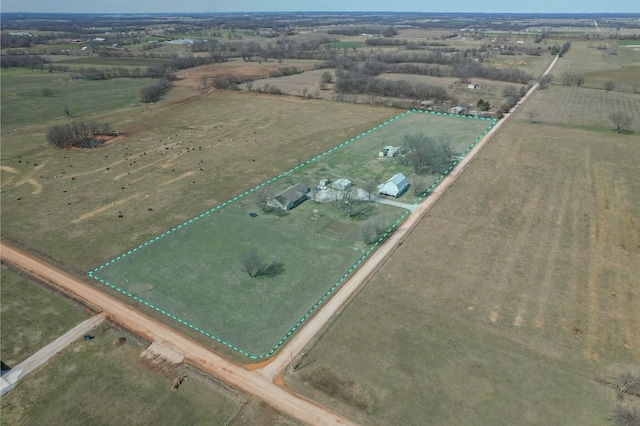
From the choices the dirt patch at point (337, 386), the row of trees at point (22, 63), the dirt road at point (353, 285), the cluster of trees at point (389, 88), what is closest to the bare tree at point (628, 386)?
the dirt patch at point (337, 386)

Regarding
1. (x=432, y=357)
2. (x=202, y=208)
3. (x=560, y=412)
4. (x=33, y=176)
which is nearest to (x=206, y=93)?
(x=33, y=176)

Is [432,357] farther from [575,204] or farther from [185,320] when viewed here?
[575,204]

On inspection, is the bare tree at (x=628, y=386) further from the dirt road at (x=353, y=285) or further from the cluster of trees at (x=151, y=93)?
the cluster of trees at (x=151, y=93)

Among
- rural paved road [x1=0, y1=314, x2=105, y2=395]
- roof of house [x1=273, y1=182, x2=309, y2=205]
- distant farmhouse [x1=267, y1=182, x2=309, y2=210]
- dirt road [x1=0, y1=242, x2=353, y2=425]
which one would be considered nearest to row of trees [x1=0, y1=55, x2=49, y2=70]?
dirt road [x1=0, y1=242, x2=353, y2=425]

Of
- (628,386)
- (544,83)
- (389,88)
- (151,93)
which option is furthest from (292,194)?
(544,83)

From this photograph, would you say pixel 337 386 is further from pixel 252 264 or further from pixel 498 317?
pixel 498 317

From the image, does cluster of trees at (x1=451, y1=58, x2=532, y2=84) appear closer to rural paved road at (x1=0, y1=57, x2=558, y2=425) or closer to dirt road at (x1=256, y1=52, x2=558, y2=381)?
dirt road at (x1=256, y1=52, x2=558, y2=381)
